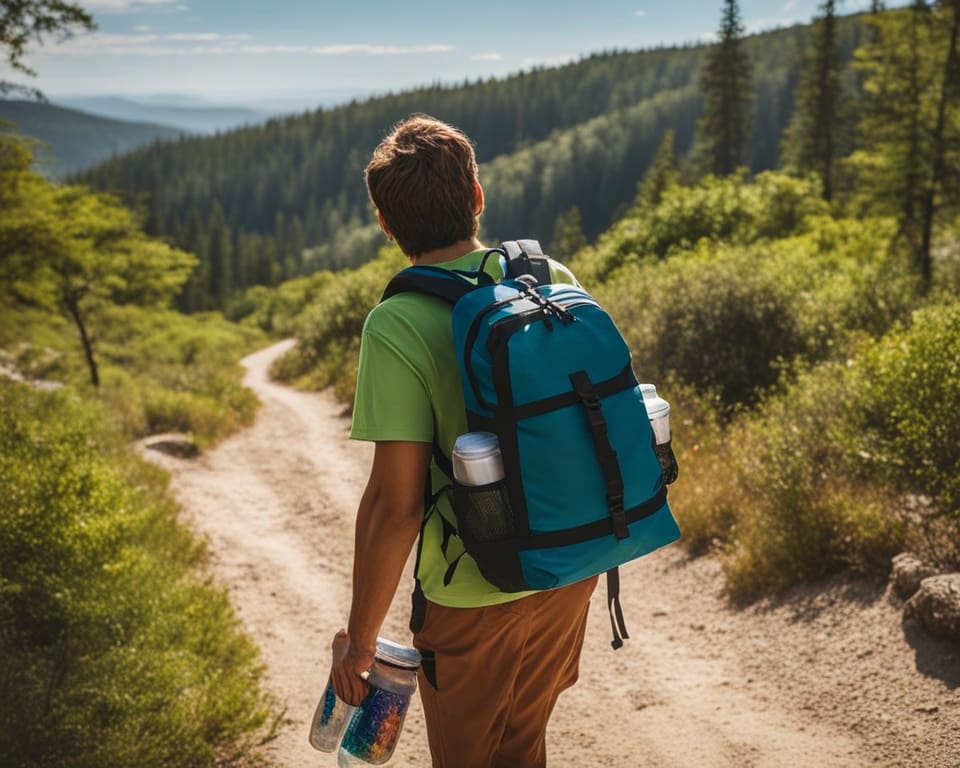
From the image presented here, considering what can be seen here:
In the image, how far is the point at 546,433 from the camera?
74.3 inches

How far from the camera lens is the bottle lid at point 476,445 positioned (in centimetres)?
186

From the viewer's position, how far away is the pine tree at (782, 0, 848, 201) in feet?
125

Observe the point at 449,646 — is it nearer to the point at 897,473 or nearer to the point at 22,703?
the point at 22,703

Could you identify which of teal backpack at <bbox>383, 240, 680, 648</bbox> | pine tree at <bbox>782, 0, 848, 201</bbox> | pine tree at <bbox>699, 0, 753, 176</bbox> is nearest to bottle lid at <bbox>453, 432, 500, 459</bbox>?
teal backpack at <bbox>383, 240, 680, 648</bbox>

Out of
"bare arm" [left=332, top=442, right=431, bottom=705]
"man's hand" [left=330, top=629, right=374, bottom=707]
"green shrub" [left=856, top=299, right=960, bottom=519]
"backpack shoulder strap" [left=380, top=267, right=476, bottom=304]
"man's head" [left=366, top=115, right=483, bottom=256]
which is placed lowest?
"green shrub" [left=856, top=299, right=960, bottom=519]

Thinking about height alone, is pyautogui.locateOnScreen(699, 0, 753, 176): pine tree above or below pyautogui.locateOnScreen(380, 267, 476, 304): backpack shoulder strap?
above

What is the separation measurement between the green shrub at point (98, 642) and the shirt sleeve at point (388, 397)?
2952 millimetres

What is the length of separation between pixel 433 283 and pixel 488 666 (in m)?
0.99

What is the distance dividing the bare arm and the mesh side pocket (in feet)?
0.38

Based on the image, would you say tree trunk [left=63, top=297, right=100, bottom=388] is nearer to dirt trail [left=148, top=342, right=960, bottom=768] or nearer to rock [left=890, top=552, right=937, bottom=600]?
dirt trail [left=148, top=342, right=960, bottom=768]

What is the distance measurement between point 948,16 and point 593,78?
152m

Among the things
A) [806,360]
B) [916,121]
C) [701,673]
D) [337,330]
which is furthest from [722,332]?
[916,121]

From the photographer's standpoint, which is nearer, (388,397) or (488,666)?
(388,397)

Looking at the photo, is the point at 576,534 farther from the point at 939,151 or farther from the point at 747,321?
the point at 939,151
